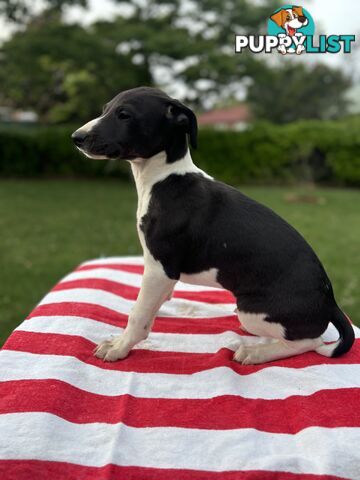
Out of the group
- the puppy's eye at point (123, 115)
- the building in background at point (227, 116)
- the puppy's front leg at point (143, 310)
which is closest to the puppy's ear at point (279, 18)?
the puppy's eye at point (123, 115)

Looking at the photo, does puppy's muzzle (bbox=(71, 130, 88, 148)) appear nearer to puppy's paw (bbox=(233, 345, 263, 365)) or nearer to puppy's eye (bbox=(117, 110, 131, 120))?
puppy's eye (bbox=(117, 110, 131, 120))

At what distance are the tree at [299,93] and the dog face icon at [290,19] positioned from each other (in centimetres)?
2505

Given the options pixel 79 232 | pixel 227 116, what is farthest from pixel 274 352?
pixel 227 116

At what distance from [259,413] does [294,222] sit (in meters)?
7.27

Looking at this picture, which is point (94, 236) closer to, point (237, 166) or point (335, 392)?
point (335, 392)

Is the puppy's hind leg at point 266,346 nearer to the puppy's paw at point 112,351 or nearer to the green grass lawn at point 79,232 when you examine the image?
the puppy's paw at point 112,351

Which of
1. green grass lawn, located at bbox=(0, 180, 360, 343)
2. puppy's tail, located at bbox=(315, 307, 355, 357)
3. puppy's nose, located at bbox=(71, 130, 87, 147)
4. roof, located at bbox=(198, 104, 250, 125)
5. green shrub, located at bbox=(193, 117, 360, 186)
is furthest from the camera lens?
roof, located at bbox=(198, 104, 250, 125)

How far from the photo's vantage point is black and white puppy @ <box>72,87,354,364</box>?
1.92 metres

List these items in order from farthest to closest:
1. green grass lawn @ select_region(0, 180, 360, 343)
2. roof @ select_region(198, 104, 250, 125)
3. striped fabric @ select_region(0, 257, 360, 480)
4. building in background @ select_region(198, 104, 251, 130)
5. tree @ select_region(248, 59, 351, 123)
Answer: roof @ select_region(198, 104, 250, 125) < building in background @ select_region(198, 104, 251, 130) < tree @ select_region(248, 59, 351, 123) < green grass lawn @ select_region(0, 180, 360, 343) < striped fabric @ select_region(0, 257, 360, 480)

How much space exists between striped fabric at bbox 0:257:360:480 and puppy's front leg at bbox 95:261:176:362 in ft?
0.19

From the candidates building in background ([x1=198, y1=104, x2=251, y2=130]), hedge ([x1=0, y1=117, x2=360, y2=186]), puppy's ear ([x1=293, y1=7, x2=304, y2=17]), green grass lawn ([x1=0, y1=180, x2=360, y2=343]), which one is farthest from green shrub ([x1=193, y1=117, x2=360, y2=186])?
building in background ([x1=198, y1=104, x2=251, y2=130])

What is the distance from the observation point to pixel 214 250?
198 cm

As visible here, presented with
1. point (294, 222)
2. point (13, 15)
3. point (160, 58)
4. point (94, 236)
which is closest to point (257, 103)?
point (160, 58)

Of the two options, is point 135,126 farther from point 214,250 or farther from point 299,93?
point 299,93
